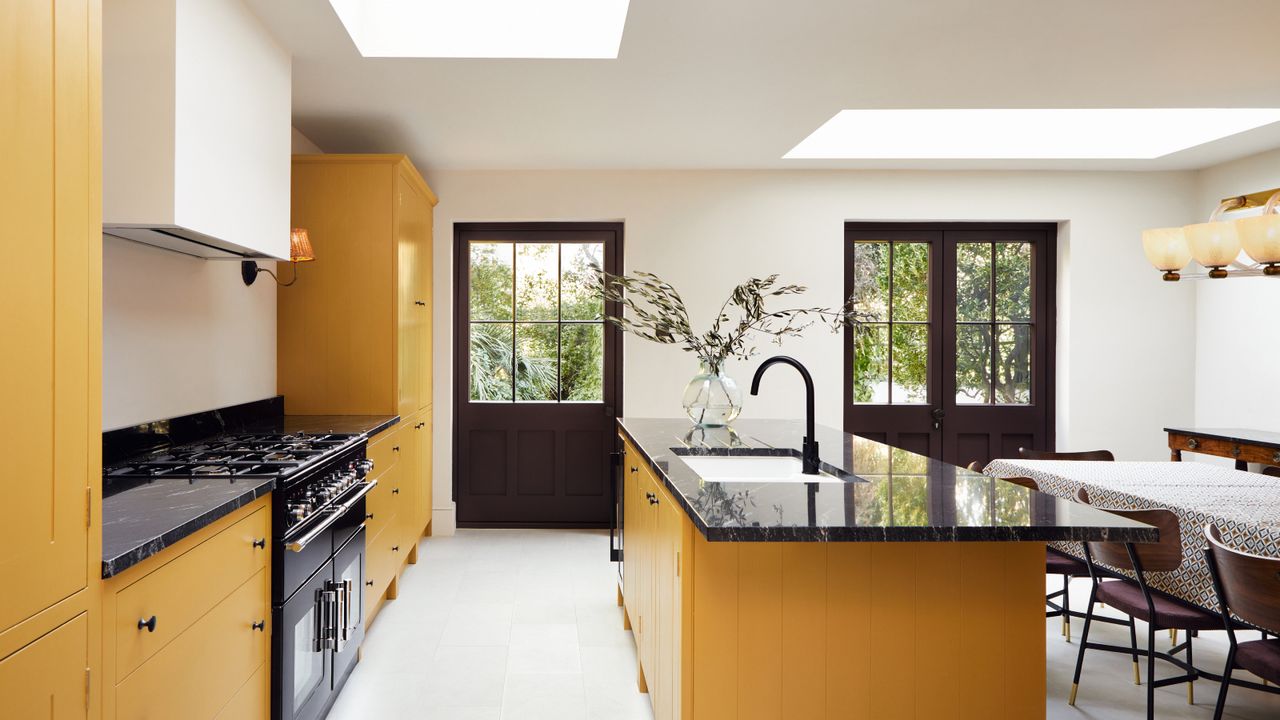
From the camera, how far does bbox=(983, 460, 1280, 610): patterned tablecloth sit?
2.46m

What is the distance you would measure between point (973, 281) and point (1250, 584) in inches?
133

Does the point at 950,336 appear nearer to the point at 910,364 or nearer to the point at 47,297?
the point at 910,364

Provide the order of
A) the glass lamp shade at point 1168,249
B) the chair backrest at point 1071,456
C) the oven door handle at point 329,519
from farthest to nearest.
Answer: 1. the chair backrest at point 1071,456
2. the glass lamp shade at point 1168,249
3. the oven door handle at point 329,519

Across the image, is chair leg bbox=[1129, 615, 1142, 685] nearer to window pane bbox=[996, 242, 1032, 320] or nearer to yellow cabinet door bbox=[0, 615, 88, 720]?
window pane bbox=[996, 242, 1032, 320]

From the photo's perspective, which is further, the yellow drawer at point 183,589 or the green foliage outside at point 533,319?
the green foliage outside at point 533,319

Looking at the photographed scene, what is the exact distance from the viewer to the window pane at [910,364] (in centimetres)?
514

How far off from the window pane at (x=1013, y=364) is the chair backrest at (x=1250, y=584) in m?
3.15

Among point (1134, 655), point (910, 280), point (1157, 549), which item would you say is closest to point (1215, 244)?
point (1157, 549)

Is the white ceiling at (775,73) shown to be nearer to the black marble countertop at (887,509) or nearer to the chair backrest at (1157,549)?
the black marble countertop at (887,509)

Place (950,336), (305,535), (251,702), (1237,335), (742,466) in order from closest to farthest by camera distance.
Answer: (251,702), (305,535), (742,466), (1237,335), (950,336)

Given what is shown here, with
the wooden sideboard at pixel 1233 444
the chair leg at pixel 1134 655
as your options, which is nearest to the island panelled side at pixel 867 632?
the chair leg at pixel 1134 655

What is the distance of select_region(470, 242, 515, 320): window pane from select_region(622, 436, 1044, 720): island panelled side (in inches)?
148

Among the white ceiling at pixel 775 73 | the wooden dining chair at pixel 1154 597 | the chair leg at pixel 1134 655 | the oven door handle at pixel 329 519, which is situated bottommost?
the chair leg at pixel 1134 655

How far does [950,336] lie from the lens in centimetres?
513
